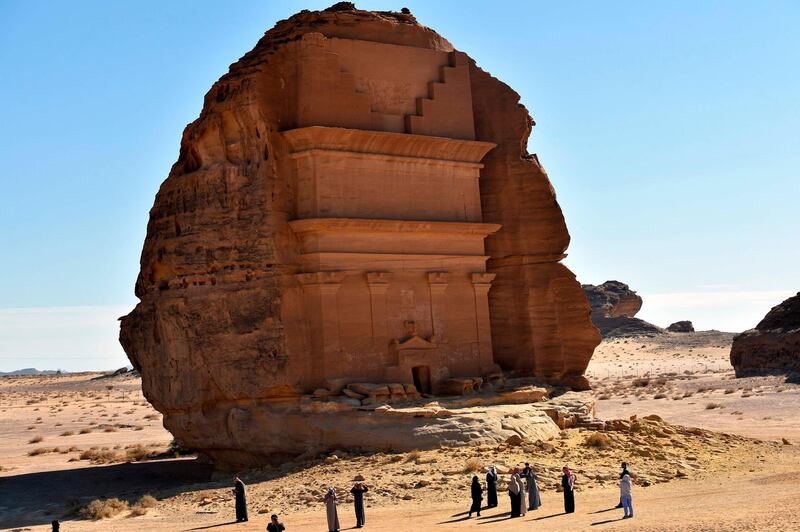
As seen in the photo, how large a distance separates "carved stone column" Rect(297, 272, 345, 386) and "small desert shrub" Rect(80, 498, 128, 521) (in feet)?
16.1

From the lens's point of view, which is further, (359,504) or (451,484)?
(451,484)

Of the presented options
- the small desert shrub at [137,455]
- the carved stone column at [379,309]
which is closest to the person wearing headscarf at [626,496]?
the carved stone column at [379,309]

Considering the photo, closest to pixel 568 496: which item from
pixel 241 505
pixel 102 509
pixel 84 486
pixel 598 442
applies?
pixel 598 442

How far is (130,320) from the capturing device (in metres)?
23.5

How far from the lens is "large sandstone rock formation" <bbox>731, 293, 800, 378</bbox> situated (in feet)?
153

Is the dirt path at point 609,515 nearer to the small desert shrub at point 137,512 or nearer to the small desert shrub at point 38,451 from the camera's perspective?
the small desert shrub at point 137,512

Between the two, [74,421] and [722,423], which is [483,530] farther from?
[74,421]

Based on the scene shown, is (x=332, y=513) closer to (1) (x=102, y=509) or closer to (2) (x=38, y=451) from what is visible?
(1) (x=102, y=509)

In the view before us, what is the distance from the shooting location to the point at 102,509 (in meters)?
19.4

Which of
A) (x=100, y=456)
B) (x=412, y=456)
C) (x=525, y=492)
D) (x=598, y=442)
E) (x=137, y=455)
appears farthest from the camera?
(x=100, y=456)

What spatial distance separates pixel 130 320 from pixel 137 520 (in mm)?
6218

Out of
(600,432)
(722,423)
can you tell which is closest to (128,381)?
(722,423)

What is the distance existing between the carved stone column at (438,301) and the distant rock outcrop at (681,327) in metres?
73.2

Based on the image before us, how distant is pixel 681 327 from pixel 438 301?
244 ft
